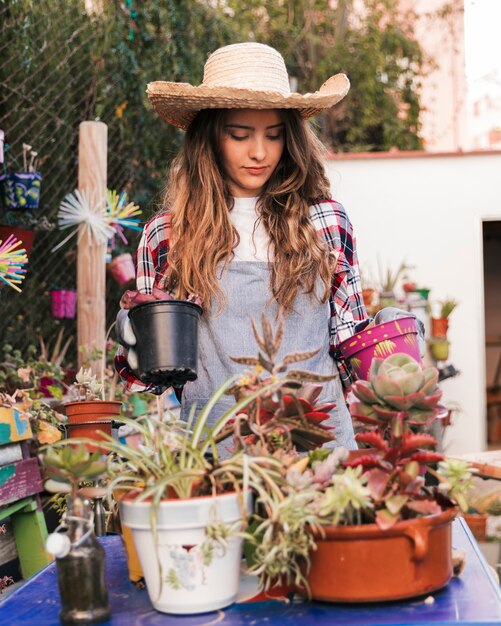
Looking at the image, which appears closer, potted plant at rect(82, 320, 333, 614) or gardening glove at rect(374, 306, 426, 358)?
potted plant at rect(82, 320, 333, 614)

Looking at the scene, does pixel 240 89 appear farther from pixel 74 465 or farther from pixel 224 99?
pixel 74 465

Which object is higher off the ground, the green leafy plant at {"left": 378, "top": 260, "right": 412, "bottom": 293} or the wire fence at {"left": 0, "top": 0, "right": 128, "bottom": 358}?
the wire fence at {"left": 0, "top": 0, "right": 128, "bottom": 358}

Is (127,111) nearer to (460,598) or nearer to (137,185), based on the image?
(137,185)

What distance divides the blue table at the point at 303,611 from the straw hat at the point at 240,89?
114 centimetres

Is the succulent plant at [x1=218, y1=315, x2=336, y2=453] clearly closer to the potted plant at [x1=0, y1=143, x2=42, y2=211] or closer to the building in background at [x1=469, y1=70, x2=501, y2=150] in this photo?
the potted plant at [x1=0, y1=143, x2=42, y2=211]

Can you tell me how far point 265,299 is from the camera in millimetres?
2131

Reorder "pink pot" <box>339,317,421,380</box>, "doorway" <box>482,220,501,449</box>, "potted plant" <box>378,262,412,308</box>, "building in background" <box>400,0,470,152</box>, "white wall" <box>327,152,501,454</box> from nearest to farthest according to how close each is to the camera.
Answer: "pink pot" <box>339,317,421,380</box> → "potted plant" <box>378,262,412,308</box> → "white wall" <box>327,152,501,454</box> → "doorway" <box>482,220,501,449</box> → "building in background" <box>400,0,470,152</box>

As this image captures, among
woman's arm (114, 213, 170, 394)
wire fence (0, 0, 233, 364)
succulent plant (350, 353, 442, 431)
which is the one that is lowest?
succulent plant (350, 353, 442, 431)

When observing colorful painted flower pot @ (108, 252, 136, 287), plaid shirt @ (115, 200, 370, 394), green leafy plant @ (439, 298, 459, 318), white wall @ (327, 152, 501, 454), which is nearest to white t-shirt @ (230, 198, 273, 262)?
plaid shirt @ (115, 200, 370, 394)

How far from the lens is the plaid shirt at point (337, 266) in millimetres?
2176

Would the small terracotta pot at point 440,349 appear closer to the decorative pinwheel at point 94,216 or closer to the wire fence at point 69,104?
the wire fence at point 69,104

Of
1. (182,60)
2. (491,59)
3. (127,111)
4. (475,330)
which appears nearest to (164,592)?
(127,111)

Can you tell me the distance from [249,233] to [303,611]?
1.15 meters

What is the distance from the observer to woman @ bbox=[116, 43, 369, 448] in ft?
6.91
